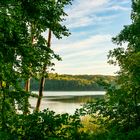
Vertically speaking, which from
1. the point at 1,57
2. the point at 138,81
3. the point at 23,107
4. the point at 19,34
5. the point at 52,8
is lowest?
the point at 23,107

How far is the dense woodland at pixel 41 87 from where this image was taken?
5.18 meters

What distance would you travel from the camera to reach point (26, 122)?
5254 millimetres

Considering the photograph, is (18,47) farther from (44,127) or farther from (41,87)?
(41,87)

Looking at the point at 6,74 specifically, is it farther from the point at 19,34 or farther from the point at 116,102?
the point at 116,102

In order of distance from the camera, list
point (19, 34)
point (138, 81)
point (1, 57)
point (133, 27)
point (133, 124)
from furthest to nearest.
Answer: point (133, 27) < point (19, 34) < point (1, 57) < point (138, 81) < point (133, 124)

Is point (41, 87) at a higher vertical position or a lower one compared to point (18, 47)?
lower

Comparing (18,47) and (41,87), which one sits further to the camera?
(41,87)

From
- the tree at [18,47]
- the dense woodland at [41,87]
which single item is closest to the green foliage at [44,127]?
the dense woodland at [41,87]

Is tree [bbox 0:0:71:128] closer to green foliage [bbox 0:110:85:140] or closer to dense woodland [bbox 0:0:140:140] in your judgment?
dense woodland [bbox 0:0:140:140]

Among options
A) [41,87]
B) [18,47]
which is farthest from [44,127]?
[41,87]

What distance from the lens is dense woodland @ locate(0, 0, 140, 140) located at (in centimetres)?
518

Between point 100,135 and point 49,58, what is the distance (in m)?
12.5

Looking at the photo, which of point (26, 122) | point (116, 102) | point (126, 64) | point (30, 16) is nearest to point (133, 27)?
point (30, 16)

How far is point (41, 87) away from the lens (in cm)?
2711
